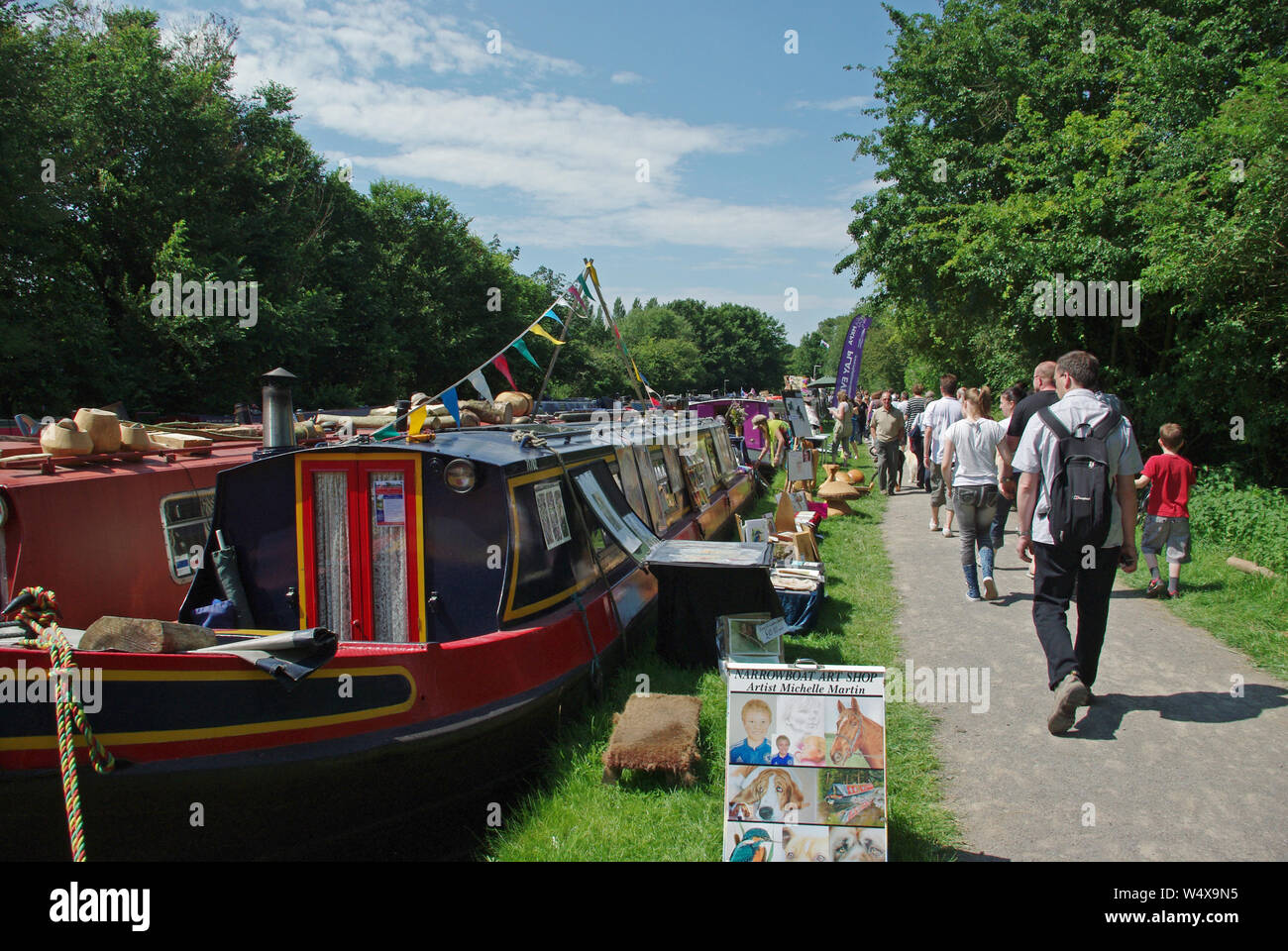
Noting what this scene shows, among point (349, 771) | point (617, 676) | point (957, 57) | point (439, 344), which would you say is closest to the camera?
point (349, 771)

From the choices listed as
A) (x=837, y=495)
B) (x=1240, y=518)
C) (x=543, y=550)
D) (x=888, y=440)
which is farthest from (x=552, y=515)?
(x=888, y=440)

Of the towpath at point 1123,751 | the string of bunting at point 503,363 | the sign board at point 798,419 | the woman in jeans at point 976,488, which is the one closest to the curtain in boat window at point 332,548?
the string of bunting at point 503,363

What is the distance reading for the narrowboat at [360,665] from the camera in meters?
3.60

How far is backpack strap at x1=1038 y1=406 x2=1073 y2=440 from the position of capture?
180 inches

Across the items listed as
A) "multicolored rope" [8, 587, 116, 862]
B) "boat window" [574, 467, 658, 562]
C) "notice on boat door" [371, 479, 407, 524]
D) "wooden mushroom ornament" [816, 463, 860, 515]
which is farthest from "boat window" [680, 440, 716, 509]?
"multicolored rope" [8, 587, 116, 862]

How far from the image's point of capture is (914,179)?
17.6m

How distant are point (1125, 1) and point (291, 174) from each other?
2519cm

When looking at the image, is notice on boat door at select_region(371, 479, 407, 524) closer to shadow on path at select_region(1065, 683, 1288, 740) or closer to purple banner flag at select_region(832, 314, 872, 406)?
shadow on path at select_region(1065, 683, 1288, 740)

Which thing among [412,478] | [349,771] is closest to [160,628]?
[349,771]

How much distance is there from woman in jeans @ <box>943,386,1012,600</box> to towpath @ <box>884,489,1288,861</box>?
70 cm

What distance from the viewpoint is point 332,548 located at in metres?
5.14

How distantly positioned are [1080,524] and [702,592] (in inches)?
94.3

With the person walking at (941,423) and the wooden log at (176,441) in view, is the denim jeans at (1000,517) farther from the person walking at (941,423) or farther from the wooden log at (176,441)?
the wooden log at (176,441)
